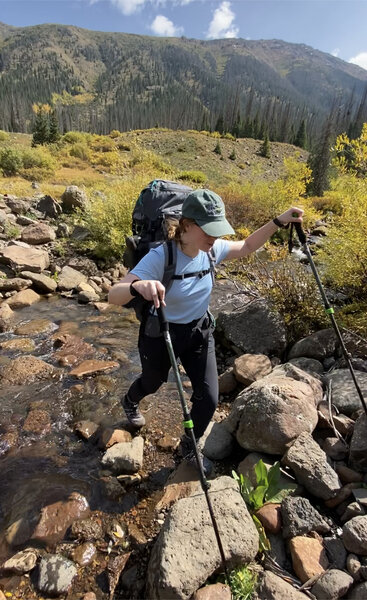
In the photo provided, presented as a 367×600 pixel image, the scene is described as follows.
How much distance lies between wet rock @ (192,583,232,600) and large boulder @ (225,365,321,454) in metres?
1.23

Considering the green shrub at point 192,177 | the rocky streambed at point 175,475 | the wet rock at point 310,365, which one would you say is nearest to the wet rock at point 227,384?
the rocky streambed at point 175,475

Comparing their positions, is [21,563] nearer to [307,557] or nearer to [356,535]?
[307,557]

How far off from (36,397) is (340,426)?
12.5 ft

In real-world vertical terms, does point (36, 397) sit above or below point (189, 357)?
below

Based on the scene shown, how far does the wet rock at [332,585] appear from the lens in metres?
2.17

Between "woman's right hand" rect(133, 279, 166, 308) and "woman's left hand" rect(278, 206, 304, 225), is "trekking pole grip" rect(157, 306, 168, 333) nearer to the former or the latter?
"woman's right hand" rect(133, 279, 166, 308)

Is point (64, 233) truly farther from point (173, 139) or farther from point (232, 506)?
point (173, 139)

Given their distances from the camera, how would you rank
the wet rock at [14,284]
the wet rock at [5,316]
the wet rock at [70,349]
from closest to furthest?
1. the wet rock at [70,349]
2. the wet rock at [5,316]
3. the wet rock at [14,284]

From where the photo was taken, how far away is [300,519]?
2.60 meters

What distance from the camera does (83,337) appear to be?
647cm

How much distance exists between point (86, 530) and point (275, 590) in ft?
5.22

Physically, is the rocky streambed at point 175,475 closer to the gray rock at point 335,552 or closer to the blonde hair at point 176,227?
the gray rock at point 335,552

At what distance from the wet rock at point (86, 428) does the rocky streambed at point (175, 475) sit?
14 mm

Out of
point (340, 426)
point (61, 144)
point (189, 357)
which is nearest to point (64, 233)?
point (189, 357)
